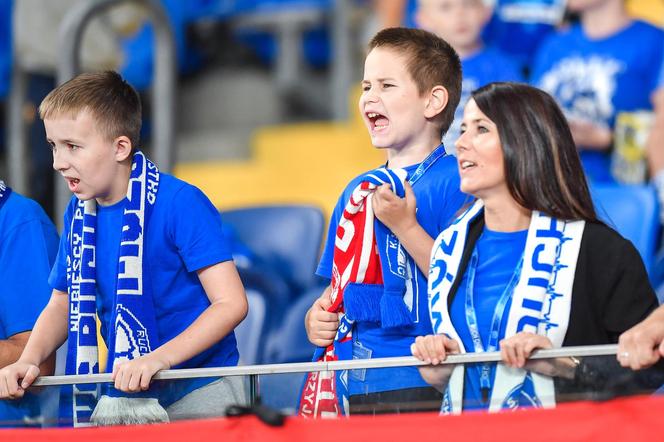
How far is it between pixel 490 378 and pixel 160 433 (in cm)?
57

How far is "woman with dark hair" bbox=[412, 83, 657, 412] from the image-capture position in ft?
7.45

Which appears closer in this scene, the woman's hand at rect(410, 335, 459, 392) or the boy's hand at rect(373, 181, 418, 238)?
the woman's hand at rect(410, 335, 459, 392)

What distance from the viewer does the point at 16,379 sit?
2330mm

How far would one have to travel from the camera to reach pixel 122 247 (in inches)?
97.9

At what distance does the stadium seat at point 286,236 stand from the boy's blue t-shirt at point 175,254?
1.62 meters

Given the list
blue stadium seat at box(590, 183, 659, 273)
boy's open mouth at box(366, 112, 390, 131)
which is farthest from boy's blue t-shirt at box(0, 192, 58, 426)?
blue stadium seat at box(590, 183, 659, 273)

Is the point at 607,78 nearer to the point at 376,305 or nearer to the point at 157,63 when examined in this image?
the point at 157,63

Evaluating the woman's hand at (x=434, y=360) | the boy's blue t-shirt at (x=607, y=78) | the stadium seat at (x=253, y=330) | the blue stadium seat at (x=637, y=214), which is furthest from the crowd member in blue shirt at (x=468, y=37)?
the woman's hand at (x=434, y=360)

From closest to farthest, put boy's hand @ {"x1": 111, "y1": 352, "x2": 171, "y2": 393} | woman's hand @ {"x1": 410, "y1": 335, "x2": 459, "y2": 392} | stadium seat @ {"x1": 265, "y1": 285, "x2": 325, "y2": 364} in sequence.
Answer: woman's hand @ {"x1": 410, "y1": 335, "x2": 459, "y2": 392} → boy's hand @ {"x1": 111, "y1": 352, "x2": 171, "y2": 393} → stadium seat @ {"x1": 265, "y1": 285, "x2": 325, "y2": 364}

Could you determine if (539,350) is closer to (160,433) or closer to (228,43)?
(160,433)

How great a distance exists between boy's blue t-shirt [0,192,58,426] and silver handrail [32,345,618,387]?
46 centimetres

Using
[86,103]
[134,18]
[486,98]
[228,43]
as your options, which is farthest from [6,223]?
[228,43]

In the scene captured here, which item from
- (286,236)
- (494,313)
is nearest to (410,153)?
(494,313)

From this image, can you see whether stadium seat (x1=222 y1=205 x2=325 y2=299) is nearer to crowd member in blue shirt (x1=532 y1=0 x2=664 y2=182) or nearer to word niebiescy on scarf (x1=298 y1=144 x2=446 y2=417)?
crowd member in blue shirt (x1=532 y1=0 x2=664 y2=182)
